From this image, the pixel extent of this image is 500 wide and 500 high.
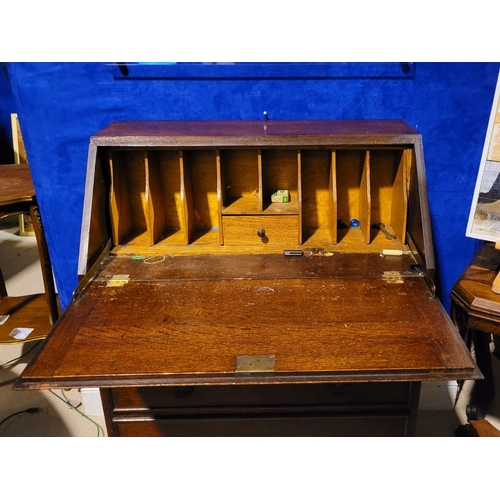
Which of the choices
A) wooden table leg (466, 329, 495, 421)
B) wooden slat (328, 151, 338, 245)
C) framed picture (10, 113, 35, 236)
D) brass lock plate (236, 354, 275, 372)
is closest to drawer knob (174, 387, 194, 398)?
brass lock plate (236, 354, 275, 372)

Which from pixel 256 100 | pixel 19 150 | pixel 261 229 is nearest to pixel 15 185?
pixel 256 100

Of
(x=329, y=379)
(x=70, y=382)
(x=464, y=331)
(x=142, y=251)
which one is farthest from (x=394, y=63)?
(x=70, y=382)

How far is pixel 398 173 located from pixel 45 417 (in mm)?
2068

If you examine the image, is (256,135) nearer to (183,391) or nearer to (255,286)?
(255,286)

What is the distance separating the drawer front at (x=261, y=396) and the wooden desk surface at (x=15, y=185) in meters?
1.10

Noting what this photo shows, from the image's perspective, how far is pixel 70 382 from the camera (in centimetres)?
121

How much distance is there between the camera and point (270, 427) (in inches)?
68.3

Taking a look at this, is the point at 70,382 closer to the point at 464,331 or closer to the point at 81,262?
the point at 81,262

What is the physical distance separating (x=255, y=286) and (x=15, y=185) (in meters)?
1.52

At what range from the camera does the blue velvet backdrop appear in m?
2.02

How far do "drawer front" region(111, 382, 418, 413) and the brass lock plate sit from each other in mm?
438

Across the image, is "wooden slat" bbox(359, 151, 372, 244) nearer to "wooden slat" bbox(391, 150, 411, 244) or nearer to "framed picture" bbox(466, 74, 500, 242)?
"wooden slat" bbox(391, 150, 411, 244)

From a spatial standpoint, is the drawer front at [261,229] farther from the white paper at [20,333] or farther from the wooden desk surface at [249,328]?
the white paper at [20,333]

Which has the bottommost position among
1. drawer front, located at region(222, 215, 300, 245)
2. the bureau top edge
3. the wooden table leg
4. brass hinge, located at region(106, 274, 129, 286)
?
the wooden table leg
